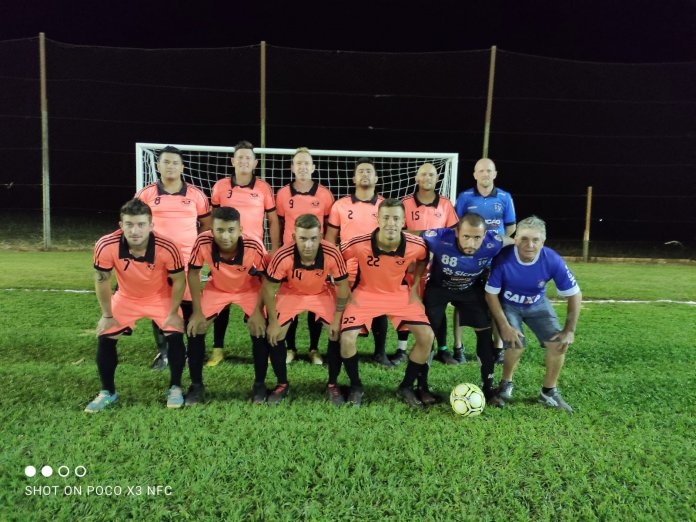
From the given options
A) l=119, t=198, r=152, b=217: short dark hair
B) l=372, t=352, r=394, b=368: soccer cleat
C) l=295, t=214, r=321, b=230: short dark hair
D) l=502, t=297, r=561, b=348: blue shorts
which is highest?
l=119, t=198, r=152, b=217: short dark hair

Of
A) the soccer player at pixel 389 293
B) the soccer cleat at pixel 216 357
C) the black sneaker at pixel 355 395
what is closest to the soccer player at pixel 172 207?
the soccer cleat at pixel 216 357

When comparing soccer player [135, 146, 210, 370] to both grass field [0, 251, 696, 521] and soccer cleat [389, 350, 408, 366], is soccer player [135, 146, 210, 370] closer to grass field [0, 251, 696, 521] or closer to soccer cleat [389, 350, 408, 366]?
grass field [0, 251, 696, 521]

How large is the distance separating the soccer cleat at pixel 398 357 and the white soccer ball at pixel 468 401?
3.01 feet

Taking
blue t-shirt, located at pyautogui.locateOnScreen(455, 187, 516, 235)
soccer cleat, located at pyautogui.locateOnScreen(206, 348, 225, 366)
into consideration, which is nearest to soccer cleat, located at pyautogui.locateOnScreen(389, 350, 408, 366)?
blue t-shirt, located at pyautogui.locateOnScreen(455, 187, 516, 235)

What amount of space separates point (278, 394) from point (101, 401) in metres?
1.02

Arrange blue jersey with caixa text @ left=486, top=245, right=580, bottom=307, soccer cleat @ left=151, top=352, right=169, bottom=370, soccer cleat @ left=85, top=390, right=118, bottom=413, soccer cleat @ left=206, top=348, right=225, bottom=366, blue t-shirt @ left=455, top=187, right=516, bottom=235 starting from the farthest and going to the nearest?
1. blue t-shirt @ left=455, top=187, right=516, bottom=235
2. soccer cleat @ left=206, top=348, right=225, bottom=366
3. soccer cleat @ left=151, top=352, right=169, bottom=370
4. blue jersey with caixa text @ left=486, top=245, right=580, bottom=307
5. soccer cleat @ left=85, top=390, right=118, bottom=413

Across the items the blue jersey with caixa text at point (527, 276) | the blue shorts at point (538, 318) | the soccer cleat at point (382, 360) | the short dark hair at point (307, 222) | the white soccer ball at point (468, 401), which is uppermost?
the short dark hair at point (307, 222)

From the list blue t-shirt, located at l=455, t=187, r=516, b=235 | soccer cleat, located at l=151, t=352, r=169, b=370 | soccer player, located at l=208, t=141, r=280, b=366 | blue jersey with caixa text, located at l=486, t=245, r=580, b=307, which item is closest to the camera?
blue jersey with caixa text, located at l=486, t=245, r=580, b=307

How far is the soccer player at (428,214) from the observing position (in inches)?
138

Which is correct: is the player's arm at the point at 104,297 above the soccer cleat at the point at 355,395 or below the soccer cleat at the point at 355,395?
above

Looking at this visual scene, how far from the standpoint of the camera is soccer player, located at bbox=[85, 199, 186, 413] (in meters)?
2.56

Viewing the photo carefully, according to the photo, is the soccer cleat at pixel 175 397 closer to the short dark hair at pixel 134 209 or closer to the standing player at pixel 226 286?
the standing player at pixel 226 286

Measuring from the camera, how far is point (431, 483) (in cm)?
188

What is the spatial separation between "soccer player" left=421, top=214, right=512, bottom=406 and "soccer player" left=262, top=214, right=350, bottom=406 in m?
0.61
